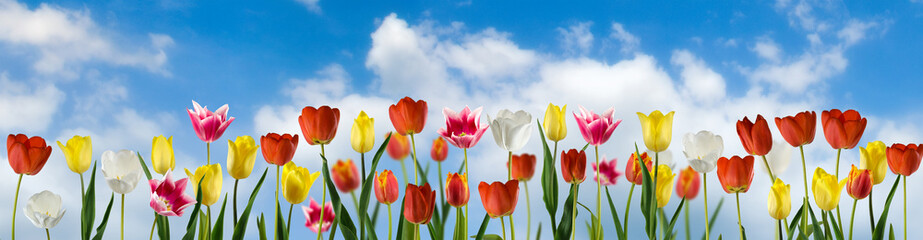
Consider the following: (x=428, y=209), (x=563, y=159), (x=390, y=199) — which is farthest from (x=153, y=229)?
(x=563, y=159)

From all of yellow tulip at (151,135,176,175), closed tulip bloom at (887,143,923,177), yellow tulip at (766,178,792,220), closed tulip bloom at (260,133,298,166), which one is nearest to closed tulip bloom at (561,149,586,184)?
yellow tulip at (766,178,792,220)

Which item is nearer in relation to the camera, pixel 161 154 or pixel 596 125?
pixel 596 125

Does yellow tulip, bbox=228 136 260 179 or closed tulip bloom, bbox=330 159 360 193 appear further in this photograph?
closed tulip bloom, bbox=330 159 360 193

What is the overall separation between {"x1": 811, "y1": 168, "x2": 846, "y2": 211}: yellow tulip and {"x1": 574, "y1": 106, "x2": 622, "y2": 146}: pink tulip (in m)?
0.93

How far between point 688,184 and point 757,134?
128 centimetres

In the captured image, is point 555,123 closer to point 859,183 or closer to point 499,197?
point 499,197

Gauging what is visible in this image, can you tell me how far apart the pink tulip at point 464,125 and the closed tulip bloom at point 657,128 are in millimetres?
670

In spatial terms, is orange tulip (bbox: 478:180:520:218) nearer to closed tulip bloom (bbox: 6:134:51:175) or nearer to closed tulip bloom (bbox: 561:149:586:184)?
closed tulip bloom (bbox: 561:149:586:184)

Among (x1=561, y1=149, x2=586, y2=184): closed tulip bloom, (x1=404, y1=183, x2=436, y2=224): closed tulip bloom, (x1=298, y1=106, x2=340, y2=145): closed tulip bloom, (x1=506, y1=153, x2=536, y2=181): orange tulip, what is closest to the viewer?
(x1=404, y1=183, x2=436, y2=224): closed tulip bloom

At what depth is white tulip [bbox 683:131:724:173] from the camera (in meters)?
3.01

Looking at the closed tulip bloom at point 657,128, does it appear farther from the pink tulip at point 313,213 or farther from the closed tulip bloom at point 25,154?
the closed tulip bloom at point 25,154

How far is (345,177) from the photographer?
3.87 meters

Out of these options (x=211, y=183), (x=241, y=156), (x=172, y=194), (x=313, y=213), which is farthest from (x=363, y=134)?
(x=313, y=213)

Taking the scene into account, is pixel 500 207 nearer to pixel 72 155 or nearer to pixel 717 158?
pixel 717 158
